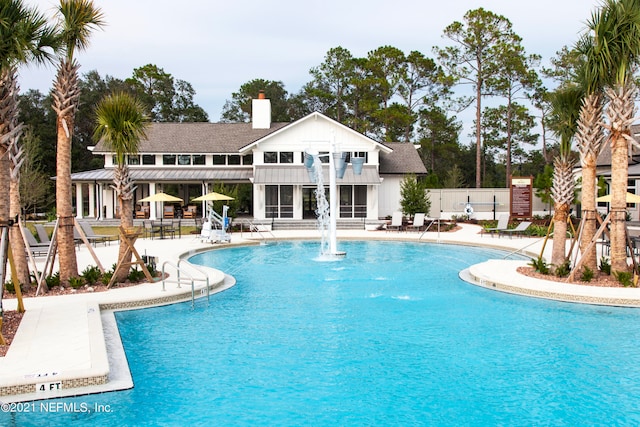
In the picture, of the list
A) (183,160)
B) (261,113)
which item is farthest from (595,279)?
(261,113)

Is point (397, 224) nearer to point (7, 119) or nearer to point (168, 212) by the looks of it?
point (168, 212)

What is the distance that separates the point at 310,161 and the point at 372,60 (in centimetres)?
3635

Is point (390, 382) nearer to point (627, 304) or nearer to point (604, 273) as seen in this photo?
point (627, 304)

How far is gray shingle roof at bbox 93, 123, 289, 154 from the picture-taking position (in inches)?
1543

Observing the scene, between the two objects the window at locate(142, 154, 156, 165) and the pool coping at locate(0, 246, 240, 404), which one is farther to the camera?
the window at locate(142, 154, 156, 165)

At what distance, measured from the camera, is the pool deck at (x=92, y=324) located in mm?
6957

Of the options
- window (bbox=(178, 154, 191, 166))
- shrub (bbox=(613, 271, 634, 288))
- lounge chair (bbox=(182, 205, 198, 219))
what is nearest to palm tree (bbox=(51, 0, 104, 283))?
shrub (bbox=(613, 271, 634, 288))

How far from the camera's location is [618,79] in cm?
1312

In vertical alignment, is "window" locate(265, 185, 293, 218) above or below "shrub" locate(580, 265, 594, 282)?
above

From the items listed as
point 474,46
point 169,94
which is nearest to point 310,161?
point 474,46

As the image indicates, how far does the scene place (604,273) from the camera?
14.4 metres

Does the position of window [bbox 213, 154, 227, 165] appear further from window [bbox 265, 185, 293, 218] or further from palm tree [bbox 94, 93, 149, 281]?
palm tree [bbox 94, 93, 149, 281]

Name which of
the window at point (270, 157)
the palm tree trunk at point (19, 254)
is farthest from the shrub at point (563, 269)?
the window at point (270, 157)

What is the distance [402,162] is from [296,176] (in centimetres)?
932
